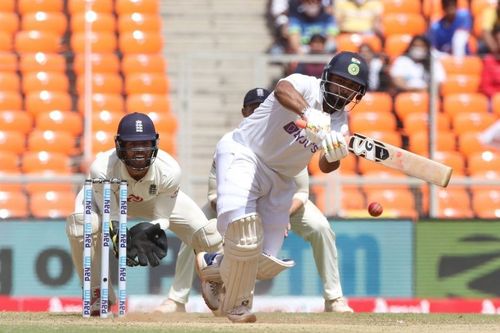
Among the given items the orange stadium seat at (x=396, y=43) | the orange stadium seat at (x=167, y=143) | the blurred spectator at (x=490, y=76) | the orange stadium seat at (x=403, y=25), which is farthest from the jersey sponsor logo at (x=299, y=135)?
the orange stadium seat at (x=403, y=25)

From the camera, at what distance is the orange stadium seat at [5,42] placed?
47.8 feet

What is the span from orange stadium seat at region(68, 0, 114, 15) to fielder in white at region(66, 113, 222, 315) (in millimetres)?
5602

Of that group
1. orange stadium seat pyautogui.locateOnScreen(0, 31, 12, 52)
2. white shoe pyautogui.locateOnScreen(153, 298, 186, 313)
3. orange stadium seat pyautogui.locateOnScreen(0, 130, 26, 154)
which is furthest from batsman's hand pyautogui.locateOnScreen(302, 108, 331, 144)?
orange stadium seat pyautogui.locateOnScreen(0, 31, 12, 52)

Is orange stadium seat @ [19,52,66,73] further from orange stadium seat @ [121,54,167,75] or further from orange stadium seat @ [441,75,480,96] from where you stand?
orange stadium seat @ [441,75,480,96]

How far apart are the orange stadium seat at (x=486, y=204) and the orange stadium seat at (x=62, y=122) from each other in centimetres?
382

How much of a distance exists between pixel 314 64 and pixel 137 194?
3.77m

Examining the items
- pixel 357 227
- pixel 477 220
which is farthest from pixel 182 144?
pixel 477 220

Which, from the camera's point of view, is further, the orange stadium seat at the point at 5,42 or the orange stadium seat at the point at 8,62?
the orange stadium seat at the point at 5,42

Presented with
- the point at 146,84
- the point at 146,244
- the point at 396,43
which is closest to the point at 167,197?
the point at 146,244

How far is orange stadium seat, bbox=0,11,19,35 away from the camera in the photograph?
14.9 m

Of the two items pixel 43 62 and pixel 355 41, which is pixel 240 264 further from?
pixel 355 41

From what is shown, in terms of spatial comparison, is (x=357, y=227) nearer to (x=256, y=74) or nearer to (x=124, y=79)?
(x=256, y=74)

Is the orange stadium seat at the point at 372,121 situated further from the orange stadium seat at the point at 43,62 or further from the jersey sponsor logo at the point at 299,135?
the jersey sponsor logo at the point at 299,135

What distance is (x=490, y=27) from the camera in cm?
1544
